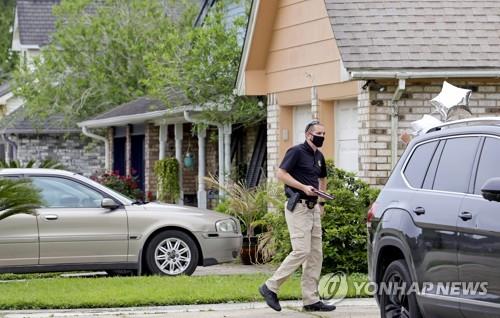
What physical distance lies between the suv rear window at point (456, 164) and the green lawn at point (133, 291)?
4199 millimetres

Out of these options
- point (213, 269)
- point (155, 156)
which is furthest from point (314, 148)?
point (155, 156)

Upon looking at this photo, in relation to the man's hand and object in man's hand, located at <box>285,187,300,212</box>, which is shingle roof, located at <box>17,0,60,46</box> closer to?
object in man's hand, located at <box>285,187,300,212</box>

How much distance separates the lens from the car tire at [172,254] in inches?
617

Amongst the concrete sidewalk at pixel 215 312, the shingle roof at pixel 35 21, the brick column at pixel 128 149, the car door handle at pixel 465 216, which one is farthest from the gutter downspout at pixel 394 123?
the shingle roof at pixel 35 21

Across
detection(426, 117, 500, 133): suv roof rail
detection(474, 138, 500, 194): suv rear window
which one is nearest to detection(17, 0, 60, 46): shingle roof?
detection(426, 117, 500, 133): suv roof rail

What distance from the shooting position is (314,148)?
1222 cm

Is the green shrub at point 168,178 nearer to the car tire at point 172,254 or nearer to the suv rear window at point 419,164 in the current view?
the car tire at point 172,254

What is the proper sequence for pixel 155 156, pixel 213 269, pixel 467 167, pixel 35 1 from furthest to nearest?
1. pixel 35 1
2. pixel 155 156
3. pixel 213 269
4. pixel 467 167

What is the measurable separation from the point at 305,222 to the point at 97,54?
18788 mm

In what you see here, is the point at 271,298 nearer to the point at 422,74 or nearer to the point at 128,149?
the point at 422,74

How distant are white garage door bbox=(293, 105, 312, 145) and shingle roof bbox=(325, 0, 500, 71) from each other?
301 cm

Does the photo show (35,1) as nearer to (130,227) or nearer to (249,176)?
(249,176)

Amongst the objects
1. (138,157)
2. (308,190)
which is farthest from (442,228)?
(138,157)

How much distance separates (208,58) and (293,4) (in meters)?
3.81
